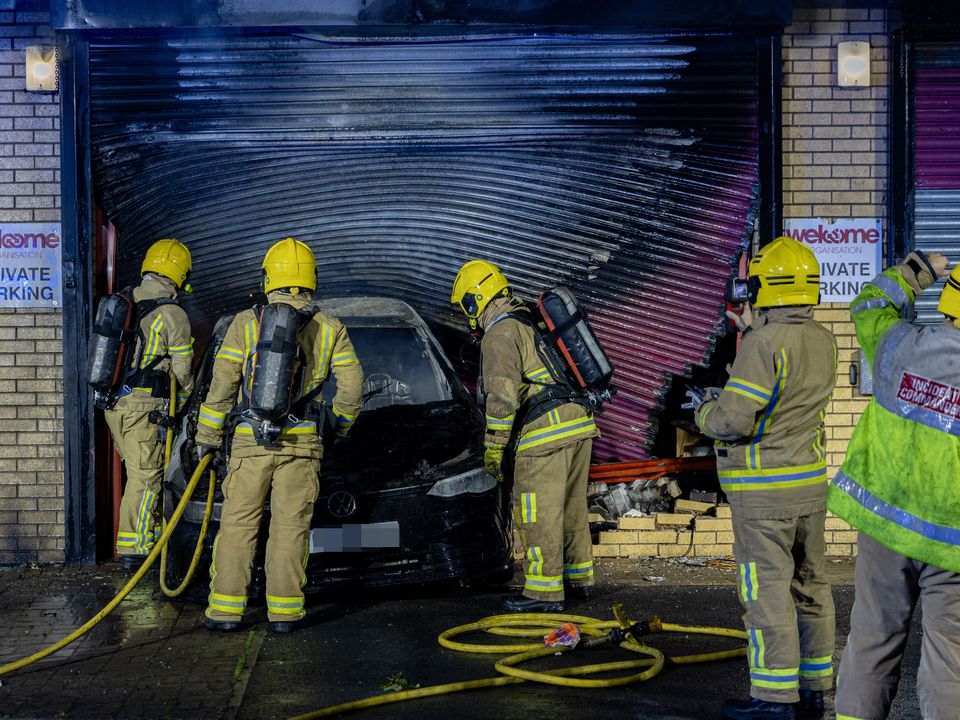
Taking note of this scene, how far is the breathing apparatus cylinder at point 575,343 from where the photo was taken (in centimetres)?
644

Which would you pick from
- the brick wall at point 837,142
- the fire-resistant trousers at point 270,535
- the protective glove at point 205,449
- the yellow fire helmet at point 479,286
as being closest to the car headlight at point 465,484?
the fire-resistant trousers at point 270,535

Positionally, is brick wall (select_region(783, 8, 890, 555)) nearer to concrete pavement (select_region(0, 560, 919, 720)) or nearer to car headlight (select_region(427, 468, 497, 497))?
concrete pavement (select_region(0, 560, 919, 720))

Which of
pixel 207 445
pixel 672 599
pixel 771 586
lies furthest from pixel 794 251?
pixel 207 445

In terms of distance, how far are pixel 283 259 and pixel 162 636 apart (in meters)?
2.10

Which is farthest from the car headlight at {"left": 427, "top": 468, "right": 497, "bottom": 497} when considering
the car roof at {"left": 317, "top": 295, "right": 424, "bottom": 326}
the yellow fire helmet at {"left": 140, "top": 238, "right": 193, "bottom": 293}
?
the yellow fire helmet at {"left": 140, "top": 238, "right": 193, "bottom": 293}

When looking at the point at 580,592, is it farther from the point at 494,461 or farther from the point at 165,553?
the point at 165,553

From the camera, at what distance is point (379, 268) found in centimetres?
870

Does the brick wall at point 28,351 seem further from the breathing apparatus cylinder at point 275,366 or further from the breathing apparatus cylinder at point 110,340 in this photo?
the breathing apparatus cylinder at point 275,366

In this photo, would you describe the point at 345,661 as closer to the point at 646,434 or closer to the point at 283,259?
the point at 283,259

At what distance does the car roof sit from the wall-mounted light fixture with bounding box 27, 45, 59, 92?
240 centimetres

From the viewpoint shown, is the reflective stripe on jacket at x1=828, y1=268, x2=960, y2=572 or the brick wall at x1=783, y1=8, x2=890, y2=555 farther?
the brick wall at x1=783, y1=8, x2=890, y2=555

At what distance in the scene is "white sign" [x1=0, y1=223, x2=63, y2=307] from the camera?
802 cm

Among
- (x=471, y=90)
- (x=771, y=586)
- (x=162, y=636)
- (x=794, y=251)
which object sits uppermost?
(x=471, y=90)

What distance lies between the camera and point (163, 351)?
296 inches
